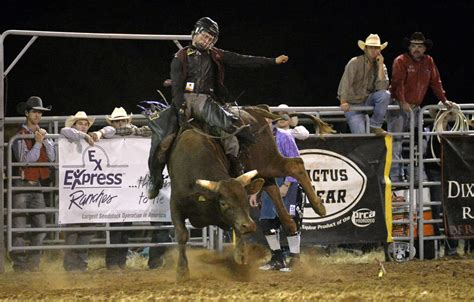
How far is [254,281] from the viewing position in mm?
8453

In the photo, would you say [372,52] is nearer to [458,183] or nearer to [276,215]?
[458,183]

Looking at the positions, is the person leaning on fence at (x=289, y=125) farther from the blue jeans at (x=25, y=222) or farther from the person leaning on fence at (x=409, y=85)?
the blue jeans at (x=25, y=222)

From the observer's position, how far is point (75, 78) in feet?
52.5

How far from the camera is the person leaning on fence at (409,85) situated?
1091cm

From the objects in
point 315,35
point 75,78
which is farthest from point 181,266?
point 315,35

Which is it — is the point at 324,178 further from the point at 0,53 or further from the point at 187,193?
the point at 0,53

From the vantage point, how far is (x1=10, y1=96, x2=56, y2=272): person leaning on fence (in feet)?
33.2

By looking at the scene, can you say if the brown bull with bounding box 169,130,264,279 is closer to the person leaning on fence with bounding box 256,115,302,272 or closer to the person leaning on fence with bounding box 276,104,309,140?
the person leaning on fence with bounding box 256,115,302,272

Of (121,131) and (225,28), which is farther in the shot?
(225,28)

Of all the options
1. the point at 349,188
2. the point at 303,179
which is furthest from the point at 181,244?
the point at 349,188

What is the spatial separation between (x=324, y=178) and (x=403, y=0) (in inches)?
282

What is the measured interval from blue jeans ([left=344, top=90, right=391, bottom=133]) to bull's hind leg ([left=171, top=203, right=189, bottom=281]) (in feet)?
9.44

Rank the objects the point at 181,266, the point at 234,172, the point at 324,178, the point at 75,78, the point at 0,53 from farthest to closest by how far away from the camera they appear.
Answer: the point at 75,78, the point at 324,178, the point at 0,53, the point at 234,172, the point at 181,266

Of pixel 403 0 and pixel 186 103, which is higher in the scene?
pixel 403 0
